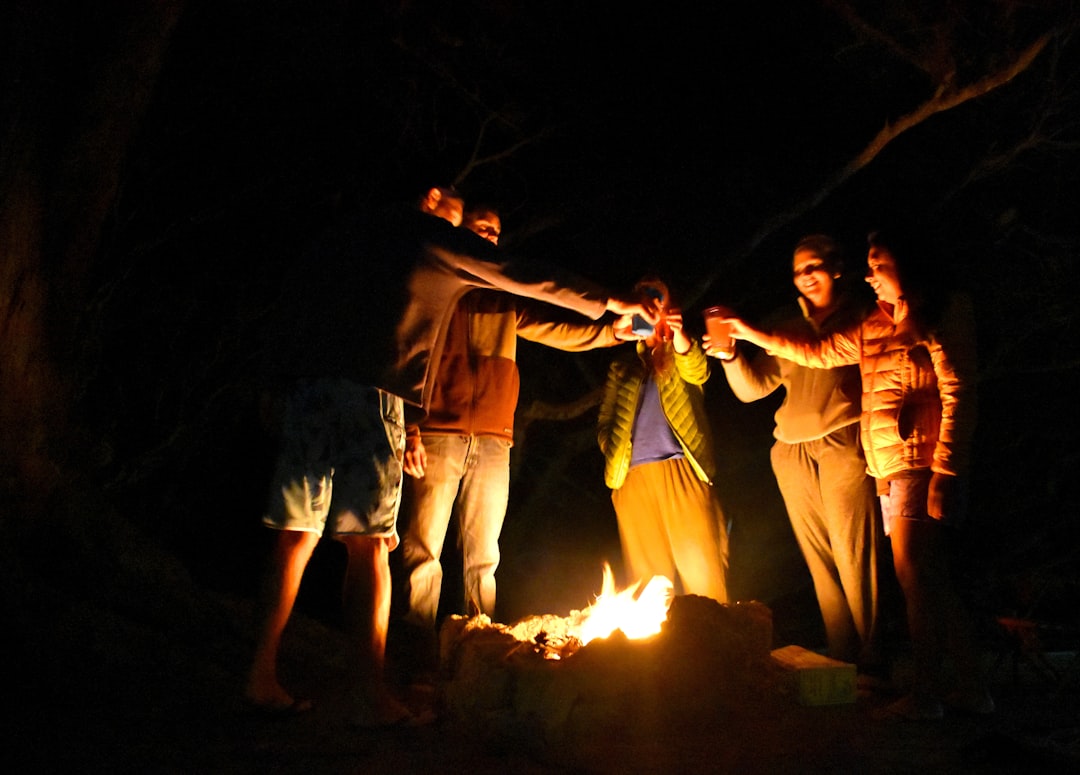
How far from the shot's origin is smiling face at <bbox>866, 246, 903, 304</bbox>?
382cm

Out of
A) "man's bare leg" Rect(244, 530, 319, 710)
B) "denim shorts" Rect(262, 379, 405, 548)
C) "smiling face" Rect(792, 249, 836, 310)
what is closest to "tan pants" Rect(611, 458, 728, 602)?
"smiling face" Rect(792, 249, 836, 310)

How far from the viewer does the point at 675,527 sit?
4.41 metres

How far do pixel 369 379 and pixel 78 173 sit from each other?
6.84ft

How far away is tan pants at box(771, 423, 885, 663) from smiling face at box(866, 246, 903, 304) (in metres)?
0.75

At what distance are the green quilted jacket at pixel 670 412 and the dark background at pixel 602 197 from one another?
2998mm

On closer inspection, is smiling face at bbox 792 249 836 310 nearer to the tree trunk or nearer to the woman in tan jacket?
the woman in tan jacket

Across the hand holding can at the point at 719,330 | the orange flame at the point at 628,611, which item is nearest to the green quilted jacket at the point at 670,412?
the hand holding can at the point at 719,330

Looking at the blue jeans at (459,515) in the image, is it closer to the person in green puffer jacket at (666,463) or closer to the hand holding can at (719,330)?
the person in green puffer jacket at (666,463)

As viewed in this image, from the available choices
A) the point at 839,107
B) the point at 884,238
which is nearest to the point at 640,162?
the point at 839,107

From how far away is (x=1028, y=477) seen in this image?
8773 mm

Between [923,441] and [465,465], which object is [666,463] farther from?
[923,441]

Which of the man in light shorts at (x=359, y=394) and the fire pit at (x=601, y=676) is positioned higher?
the man in light shorts at (x=359, y=394)

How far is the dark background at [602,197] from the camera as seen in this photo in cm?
714

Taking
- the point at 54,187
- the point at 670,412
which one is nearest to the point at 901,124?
the point at 670,412
